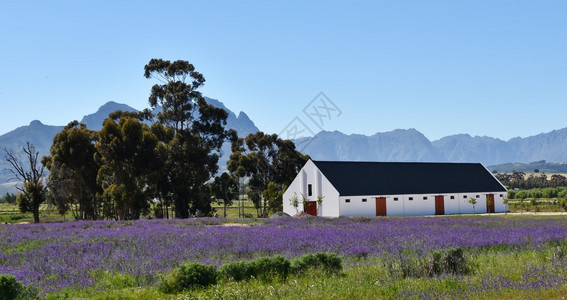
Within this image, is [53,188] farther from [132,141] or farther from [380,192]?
[380,192]

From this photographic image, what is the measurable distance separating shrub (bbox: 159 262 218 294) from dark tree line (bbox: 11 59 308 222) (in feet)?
127

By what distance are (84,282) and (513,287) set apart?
9.07 meters

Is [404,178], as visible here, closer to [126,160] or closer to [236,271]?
[126,160]

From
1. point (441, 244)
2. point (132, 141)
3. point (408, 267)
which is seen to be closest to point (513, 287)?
point (408, 267)

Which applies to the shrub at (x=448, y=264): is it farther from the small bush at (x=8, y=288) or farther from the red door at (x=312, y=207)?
the red door at (x=312, y=207)

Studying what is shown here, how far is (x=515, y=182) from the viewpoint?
121 meters

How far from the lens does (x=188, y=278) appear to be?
11.5m

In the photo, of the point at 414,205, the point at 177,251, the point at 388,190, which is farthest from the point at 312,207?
the point at 177,251

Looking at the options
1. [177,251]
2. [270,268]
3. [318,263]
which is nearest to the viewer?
[270,268]

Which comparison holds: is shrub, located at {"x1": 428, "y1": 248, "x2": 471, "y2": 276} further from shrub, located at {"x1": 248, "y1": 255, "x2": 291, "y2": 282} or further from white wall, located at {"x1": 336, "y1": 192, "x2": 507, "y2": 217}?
white wall, located at {"x1": 336, "y1": 192, "x2": 507, "y2": 217}

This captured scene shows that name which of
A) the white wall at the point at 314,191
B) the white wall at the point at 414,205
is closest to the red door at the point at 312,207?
the white wall at the point at 314,191

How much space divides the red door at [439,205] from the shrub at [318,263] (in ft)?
162

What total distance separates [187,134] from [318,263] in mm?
49358

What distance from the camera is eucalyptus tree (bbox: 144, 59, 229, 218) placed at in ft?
193
